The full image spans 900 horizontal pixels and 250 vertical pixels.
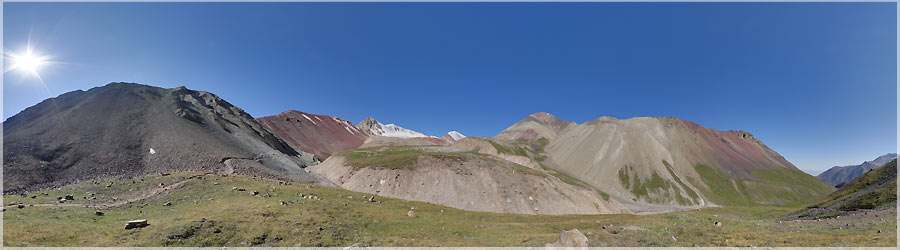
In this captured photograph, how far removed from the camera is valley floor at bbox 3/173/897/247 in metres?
18.5

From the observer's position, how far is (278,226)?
78.4 feet

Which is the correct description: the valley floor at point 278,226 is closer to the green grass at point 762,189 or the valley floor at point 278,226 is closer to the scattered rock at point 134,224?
the scattered rock at point 134,224

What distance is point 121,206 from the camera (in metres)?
27.1

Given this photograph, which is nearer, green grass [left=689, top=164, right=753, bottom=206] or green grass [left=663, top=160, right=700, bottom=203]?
green grass [left=663, top=160, right=700, bottom=203]

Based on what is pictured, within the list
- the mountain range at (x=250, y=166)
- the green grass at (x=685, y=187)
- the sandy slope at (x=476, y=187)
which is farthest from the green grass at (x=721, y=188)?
the sandy slope at (x=476, y=187)

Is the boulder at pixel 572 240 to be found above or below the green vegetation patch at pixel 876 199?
above

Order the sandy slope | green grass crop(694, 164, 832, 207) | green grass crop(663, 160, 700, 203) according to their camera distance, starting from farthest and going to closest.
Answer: green grass crop(694, 164, 832, 207)
green grass crop(663, 160, 700, 203)
the sandy slope

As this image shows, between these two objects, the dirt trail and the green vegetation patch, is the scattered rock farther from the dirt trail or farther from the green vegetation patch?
the green vegetation patch

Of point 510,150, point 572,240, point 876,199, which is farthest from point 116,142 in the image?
point 510,150

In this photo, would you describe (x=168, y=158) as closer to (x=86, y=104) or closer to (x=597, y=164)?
(x=86, y=104)

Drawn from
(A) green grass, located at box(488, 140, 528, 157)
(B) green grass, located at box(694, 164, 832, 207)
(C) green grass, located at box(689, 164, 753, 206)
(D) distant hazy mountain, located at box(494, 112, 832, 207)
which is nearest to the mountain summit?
(A) green grass, located at box(488, 140, 528, 157)

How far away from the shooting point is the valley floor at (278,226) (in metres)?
18.5

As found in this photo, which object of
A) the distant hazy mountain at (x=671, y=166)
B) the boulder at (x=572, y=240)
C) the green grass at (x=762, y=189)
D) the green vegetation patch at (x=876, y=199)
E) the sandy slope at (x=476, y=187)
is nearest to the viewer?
the boulder at (x=572, y=240)

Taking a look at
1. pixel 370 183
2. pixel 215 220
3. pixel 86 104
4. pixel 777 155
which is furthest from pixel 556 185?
pixel 777 155
